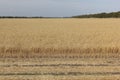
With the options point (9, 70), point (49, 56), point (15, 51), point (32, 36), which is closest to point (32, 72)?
point (9, 70)

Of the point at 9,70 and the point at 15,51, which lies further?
the point at 15,51

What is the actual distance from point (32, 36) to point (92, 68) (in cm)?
1357

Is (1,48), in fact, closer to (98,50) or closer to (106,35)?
(98,50)

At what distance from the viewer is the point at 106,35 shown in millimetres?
27688

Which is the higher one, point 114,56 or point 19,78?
point 19,78

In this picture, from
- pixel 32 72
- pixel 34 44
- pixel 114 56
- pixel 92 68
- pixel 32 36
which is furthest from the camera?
pixel 32 36

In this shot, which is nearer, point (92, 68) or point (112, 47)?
point (92, 68)

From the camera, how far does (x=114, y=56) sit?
63.8 feet

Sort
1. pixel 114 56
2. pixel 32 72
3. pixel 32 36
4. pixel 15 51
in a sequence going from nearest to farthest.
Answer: pixel 32 72
pixel 114 56
pixel 15 51
pixel 32 36

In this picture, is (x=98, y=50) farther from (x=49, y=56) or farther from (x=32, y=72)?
(x=32, y=72)

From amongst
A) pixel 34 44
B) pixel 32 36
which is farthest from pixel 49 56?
pixel 32 36

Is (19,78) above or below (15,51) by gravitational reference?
above

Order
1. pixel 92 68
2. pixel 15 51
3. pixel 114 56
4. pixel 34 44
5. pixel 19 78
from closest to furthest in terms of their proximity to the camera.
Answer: pixel 19 78 < pixel 92 68 < pixel 114 56 < pixel 15 51 < pixel 34 44

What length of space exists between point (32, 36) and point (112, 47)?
745 cm
